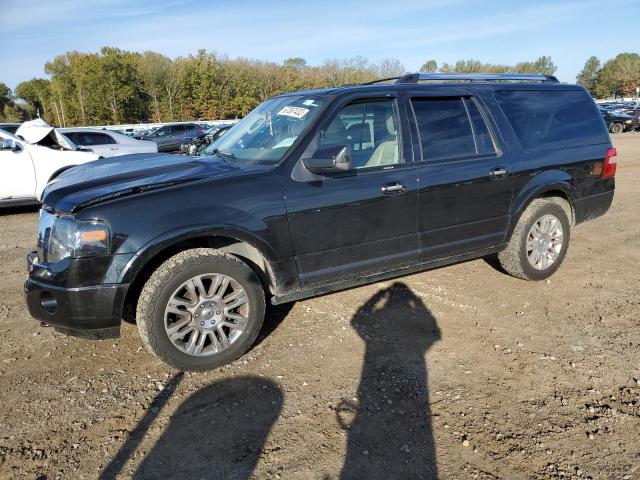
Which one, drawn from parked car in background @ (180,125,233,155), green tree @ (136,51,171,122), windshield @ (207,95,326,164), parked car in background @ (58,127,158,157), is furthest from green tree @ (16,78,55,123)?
windshield @ (207,95,326,164)

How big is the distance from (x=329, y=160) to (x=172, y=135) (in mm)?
24354

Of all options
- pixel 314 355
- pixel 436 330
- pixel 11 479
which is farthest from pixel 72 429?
pixel 436 330

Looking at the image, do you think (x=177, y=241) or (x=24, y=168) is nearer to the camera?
(x=177, y=241)

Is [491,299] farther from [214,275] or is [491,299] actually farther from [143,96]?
[143,96]

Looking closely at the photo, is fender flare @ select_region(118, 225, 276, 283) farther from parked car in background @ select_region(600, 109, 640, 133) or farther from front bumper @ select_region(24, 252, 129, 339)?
parked car in background @ select_region(600, 109, 640, 133)

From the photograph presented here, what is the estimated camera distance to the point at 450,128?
420cm

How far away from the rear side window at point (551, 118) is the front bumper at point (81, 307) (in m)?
3.69

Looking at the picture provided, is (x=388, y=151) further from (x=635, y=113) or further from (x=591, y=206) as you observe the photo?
(x=635, y=113)

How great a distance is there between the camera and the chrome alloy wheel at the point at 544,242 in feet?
15.7

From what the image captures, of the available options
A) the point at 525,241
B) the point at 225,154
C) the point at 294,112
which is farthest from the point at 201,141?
the point at 525,241

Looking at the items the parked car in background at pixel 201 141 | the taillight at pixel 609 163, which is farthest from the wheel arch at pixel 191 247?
the taillight at pixel 609 163

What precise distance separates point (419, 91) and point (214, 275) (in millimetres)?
2273

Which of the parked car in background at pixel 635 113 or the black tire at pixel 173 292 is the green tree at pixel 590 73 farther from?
the black tire at pixel 173 292

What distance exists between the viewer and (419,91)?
13.4 feet
